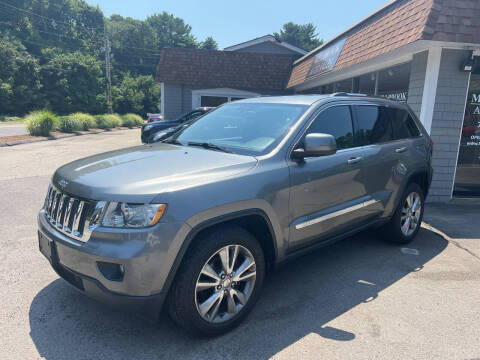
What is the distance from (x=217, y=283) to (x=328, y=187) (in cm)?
141

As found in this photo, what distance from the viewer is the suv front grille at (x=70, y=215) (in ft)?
7.93

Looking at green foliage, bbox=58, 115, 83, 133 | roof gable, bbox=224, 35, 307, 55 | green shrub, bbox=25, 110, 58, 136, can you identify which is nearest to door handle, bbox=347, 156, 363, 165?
green shrub, bbox=25, 110, 58, 136

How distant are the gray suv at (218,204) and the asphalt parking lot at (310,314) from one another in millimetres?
341

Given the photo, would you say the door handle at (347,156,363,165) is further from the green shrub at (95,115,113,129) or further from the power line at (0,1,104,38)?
the power line at (0,1,104,38)

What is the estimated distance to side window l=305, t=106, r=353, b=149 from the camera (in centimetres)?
347

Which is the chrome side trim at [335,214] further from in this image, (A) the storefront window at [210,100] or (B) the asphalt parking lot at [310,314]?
(A) the storefront window at [210,100]

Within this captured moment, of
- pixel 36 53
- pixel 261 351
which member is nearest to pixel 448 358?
pixel 261 351

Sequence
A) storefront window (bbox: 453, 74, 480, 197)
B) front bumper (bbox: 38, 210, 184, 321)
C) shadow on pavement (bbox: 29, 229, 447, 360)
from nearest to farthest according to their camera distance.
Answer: front bumper (bbox: 38, 210, 184, 321), shadow on pavement (bbox: 29, 229, 447, 360), storefront window (bbox: 453, 74, 480, 197)

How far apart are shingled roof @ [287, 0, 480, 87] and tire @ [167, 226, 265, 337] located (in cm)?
473

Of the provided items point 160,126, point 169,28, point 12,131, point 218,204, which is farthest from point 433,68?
point 169,28

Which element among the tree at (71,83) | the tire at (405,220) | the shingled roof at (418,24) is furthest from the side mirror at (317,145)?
the tree at (71,83)

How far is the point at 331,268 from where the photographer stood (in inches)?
158

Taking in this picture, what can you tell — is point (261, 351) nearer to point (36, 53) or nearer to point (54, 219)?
point (54, 219)

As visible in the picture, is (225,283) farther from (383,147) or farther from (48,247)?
(383,147)
